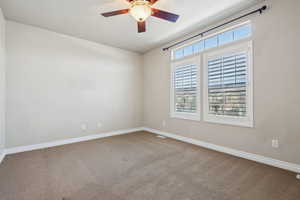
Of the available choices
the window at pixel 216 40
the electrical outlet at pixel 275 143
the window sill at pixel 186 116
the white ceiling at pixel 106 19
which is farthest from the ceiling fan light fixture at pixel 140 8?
the electrical outlet at pixel 275 143

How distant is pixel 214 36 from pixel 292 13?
1209 millimetres

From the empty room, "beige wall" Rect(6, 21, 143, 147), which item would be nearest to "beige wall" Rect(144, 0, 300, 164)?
the empty room

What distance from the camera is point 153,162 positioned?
94.9 inches

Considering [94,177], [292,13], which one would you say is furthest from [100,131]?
[292,13]

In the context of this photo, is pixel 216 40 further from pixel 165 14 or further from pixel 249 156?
pixel 249 156

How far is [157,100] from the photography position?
14.5 ft

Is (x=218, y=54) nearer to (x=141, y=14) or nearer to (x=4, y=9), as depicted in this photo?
(x=141, y=14)

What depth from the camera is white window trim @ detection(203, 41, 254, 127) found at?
2.47 metres

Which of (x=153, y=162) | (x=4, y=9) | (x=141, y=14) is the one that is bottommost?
(x=153, y=162)

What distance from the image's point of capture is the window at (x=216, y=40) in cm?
261

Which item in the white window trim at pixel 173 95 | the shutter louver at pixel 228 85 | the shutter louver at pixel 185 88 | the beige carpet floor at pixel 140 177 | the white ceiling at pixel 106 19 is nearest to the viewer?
the beige carpet floor at pixel 140 177

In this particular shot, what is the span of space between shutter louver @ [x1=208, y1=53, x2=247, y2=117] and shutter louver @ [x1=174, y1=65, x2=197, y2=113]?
41 cm

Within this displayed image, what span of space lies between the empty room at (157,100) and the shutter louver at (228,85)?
21 millimetres

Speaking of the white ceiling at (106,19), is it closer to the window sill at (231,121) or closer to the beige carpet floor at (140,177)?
the window sill at (231,121)
